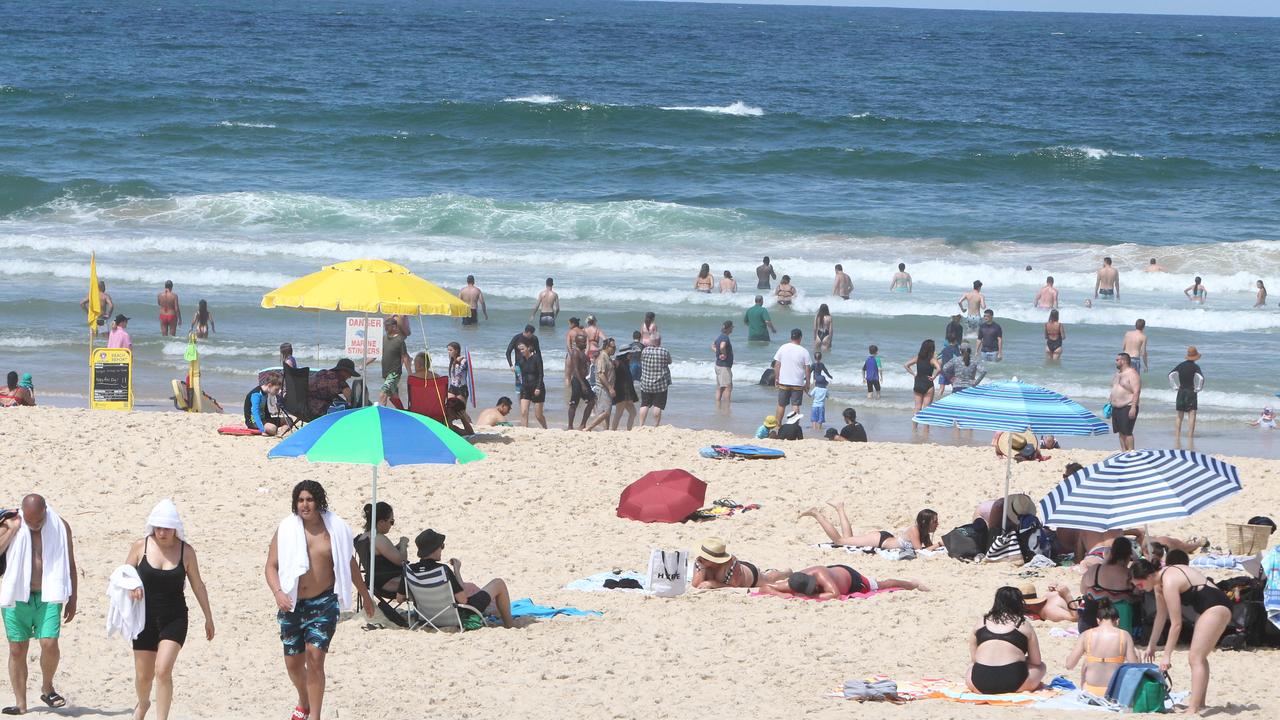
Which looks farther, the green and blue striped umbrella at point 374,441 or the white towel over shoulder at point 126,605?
the green and blue striped umbrella at point 374,441

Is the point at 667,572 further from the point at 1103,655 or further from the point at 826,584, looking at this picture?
the point at 1103,655

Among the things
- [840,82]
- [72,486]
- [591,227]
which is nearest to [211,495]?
[72,486]

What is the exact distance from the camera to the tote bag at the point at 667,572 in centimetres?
904

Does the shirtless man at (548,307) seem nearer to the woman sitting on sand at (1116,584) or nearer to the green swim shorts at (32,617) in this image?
the woman sitting on sand at (1116,584)

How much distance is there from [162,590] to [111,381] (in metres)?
8.89

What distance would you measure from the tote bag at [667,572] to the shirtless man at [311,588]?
3.12m

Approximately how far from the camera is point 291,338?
1969 cm

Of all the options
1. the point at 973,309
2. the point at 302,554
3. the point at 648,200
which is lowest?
the point at 302,554

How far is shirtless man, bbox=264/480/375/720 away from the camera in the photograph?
616 centimetres

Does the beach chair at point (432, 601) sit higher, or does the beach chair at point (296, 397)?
the beach chair at point (296, 397)

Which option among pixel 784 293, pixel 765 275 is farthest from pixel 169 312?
pixel 765 275

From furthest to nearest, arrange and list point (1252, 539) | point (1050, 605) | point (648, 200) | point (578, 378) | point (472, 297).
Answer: point (648, 200)
point (472, 297)
point (578, 378)
point (1252, 539)
point (1050, 605)

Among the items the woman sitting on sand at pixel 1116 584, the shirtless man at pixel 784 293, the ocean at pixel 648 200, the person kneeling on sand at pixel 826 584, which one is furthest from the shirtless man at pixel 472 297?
the woman sitting on sand at pixel 1116 584

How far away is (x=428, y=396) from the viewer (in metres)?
12.5
